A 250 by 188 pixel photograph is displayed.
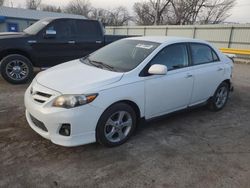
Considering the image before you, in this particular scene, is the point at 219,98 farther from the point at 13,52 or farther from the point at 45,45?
the point at 13,52

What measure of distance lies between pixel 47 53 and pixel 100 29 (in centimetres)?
204

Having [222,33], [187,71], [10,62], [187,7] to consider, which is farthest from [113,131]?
[187,7]

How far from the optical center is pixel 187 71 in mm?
4148

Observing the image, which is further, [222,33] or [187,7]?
[187,7]

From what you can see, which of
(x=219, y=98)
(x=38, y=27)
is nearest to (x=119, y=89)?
(x=219, y=98)

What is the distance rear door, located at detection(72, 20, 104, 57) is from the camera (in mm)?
7445

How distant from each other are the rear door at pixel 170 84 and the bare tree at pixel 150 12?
116 ft

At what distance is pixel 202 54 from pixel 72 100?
288 centimetres

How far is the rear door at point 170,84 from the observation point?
3.64m

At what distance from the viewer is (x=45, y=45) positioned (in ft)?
22.3

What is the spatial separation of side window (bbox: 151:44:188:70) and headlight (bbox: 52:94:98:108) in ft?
4.23

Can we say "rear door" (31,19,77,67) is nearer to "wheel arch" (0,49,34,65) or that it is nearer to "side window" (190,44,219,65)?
"wheel arch" (0,49,34,65)

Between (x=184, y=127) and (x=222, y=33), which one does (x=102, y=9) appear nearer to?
(x=222, y=33)

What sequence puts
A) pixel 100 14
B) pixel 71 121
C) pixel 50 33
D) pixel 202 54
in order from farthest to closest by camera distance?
pixel 100 14, pixel 50 33, pixel 202 54, pixel 71 121
